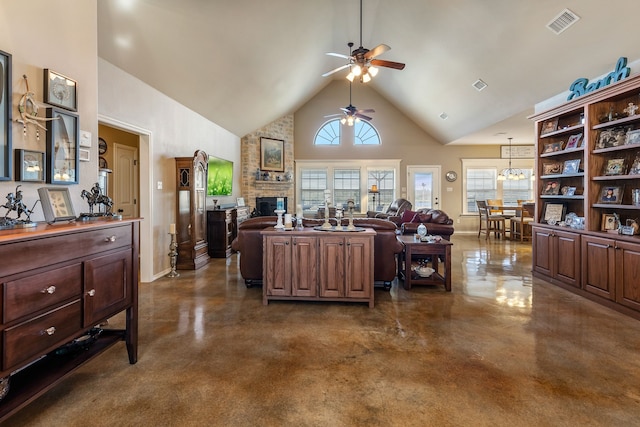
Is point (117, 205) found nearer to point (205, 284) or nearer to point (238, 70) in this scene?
point (205, 284)

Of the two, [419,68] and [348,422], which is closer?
[348,422]

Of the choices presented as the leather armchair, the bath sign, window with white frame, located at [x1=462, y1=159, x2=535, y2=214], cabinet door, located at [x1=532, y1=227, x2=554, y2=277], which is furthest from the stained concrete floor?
window with white frame, located at [x1=462, y1=159, x2=535, y2=214]

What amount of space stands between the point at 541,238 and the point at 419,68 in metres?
4.17

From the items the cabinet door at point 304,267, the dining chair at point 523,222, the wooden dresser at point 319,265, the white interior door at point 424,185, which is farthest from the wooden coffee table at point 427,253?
the white interior door at point 424,185

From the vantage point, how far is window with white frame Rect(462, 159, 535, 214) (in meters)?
9.92

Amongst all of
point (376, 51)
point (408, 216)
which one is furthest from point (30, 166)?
point (408, 216)

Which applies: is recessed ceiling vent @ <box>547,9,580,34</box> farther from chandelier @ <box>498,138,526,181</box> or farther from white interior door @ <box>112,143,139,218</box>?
white interior door @ <box>112,143,139,218</box>

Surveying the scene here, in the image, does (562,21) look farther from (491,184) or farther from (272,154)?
(272,154)

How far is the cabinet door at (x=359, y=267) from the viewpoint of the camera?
3.45 m

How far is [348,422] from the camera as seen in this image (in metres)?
1.71

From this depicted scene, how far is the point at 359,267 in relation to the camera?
3473 millimetres

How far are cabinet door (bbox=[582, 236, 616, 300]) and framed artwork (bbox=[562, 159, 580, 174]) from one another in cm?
95

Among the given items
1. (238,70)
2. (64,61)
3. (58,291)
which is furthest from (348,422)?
(238,70)

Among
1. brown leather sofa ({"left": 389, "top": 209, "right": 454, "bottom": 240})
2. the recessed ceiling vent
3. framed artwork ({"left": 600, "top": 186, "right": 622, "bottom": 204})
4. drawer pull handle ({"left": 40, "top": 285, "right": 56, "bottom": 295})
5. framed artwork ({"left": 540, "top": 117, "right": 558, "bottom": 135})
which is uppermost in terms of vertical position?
the recessed ceiling vent
